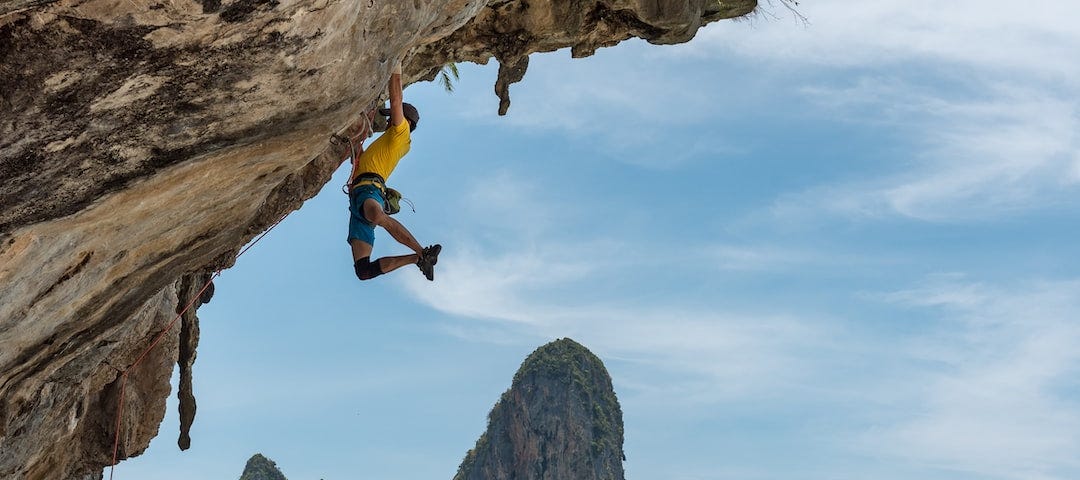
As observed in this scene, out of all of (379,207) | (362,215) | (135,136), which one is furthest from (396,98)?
(135,136)

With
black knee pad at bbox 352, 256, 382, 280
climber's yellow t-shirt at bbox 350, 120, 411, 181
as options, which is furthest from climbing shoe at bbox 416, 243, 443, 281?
climber's yellow t-shirt at bbox 350, 120, 411, 181

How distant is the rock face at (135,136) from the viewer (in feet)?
18.3

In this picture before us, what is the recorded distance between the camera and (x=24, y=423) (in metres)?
10.4

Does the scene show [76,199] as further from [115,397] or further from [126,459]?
[126,459]

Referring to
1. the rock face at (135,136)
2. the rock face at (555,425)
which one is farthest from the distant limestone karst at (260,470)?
the rock face at (135,136)

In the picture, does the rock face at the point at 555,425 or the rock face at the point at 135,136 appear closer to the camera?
the rock face at the point at 135,136

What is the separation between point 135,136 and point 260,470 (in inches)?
2866

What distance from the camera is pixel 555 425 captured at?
275ft

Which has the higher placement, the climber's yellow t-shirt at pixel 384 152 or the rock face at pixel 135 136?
the climber's yellow t-shirt at pixel 384 152

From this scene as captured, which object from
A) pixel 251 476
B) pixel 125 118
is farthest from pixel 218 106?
pixel 251 476

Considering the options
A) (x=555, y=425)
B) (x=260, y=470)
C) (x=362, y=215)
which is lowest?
(x=362, y=215)

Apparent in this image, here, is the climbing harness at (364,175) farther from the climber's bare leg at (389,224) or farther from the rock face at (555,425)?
the rock face at (555,425)

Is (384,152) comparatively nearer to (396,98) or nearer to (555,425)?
(396,98)

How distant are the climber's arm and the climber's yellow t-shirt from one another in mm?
74
